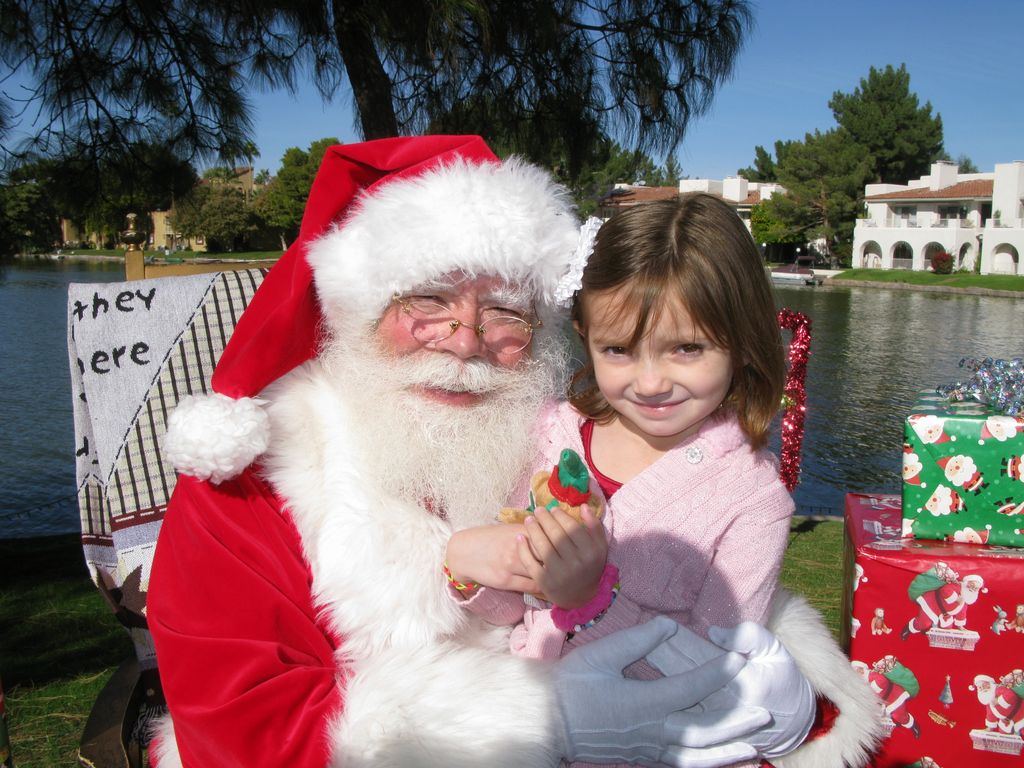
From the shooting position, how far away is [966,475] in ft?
7.69

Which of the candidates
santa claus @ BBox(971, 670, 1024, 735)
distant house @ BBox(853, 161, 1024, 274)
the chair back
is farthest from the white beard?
distant house @ BBox(853, 161, 1024, 274)

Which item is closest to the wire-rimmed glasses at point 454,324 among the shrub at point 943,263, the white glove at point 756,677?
the white glove at point 756,677

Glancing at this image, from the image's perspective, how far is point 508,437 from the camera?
1.79 meters

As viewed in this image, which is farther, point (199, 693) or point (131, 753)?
point (131, 753)

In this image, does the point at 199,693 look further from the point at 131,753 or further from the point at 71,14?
the point at 71,14

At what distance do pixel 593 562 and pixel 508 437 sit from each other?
0.54 m

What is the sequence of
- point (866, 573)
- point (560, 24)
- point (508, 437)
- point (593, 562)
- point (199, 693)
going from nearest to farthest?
point (593, 562) → point (199, 693) → point (508, 437) → point (866, 573) → point (560, 24)

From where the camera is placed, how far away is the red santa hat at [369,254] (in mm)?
1551

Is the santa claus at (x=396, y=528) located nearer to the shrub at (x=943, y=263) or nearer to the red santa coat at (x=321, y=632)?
the red santa coat at (x=321, y=632)

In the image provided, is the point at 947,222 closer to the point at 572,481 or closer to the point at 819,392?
the point at 819,392

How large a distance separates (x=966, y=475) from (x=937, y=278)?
34.3m

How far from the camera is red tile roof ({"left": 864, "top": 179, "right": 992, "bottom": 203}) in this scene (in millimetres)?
39103

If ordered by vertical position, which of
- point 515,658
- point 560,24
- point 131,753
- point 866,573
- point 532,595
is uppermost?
point 560,24

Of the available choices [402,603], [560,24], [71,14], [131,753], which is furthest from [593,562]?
[71,14]
